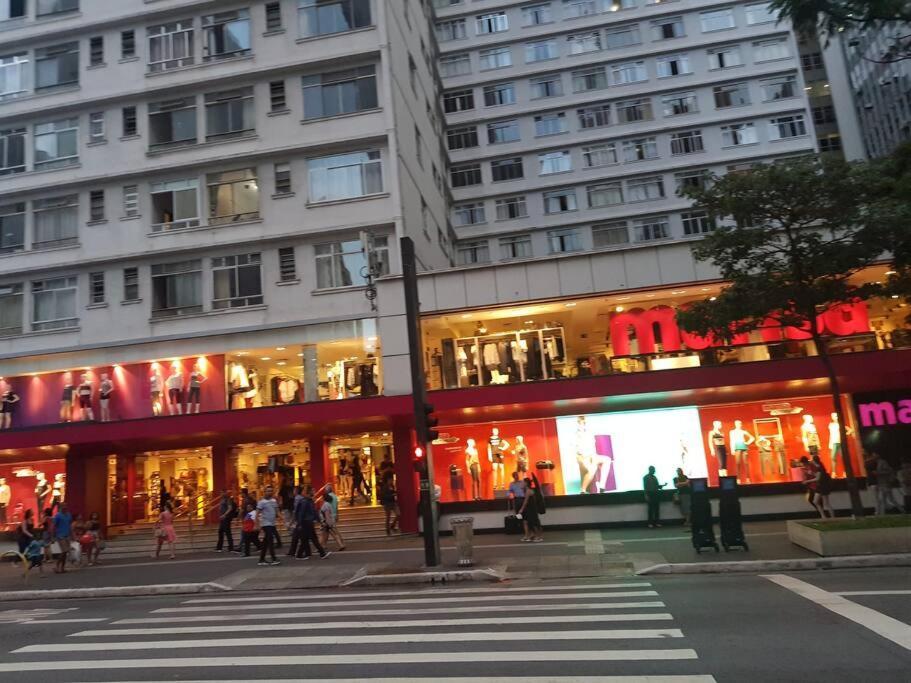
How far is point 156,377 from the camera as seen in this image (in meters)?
24.5

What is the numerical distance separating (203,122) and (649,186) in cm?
2587

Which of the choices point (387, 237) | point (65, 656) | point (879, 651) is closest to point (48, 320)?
point (387, 237)

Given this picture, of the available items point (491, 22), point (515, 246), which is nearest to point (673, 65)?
point (491, 22)

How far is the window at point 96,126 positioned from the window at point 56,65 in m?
1.76

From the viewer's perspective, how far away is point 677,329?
826 inches

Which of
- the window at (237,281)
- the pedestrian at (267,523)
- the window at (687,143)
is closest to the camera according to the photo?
the pedestrian at (267,523)

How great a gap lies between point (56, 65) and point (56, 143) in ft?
10.8

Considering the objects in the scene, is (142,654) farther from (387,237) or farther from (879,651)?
(387,237)

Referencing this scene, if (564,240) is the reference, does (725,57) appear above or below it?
above

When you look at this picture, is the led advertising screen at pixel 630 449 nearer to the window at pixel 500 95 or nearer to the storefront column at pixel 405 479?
the storefront column at pixel 405 479

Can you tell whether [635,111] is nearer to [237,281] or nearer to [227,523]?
[237,281]

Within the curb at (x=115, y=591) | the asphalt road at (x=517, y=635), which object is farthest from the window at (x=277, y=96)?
the asphalt road at (x=517, y=635)

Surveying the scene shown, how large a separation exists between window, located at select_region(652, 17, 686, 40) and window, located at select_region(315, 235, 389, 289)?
1110 inches

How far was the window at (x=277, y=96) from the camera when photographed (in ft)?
84.3
